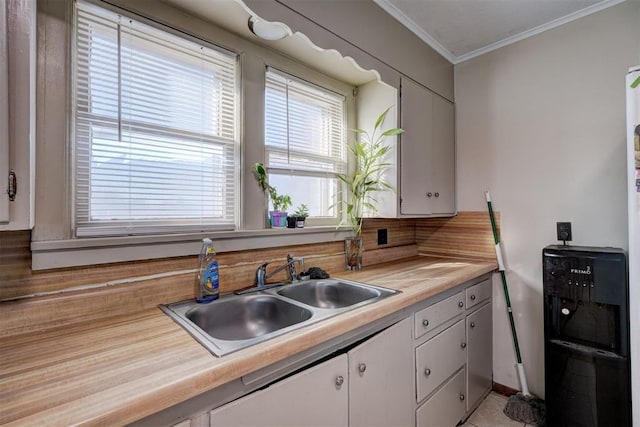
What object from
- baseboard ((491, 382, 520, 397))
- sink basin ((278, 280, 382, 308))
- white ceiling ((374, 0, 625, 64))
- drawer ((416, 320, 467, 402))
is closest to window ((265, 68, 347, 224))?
sink basin ((278, 280, 382, 308))

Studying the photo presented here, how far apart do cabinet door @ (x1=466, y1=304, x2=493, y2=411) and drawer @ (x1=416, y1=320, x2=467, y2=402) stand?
0.37 feet

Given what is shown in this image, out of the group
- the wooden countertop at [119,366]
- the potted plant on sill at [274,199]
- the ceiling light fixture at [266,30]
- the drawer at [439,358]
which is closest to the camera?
the wooden countertop at [119,366]

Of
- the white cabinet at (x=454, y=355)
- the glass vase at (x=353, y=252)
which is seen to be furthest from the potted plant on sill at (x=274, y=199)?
the white cabinet at (x=454, y=355)

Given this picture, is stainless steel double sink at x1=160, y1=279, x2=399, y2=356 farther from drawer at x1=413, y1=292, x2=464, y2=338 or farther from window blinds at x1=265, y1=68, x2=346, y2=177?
window blinds at x1=265, y1=68, x2=346, y2=177

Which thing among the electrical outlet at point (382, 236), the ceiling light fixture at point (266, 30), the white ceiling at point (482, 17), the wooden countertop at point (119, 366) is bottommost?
the wooden countertop at point (119, 366)

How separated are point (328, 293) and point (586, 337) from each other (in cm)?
141

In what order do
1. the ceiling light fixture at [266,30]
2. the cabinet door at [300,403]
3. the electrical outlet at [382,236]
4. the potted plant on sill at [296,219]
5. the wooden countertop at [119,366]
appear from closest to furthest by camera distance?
the wooden countertop at [119,366], the cabinet door at [300,403], the ceiling light fixture at [266,30], the potted plant on sill at [296,219], the electrical outlet at [382,236]

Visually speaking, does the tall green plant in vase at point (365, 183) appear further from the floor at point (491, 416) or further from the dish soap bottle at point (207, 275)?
the floor at point (491, 416)

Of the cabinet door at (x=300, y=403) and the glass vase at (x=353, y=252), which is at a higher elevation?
the glass vase at (x=353, y=252)

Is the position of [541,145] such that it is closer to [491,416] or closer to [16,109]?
[491,416]

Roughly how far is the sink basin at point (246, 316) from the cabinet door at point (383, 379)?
0.93 feet

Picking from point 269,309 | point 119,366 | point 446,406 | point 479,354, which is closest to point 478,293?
point 479,354

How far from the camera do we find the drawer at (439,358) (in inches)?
58.6

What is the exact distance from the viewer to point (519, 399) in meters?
1.98
